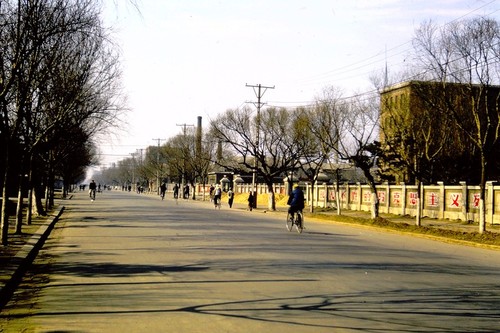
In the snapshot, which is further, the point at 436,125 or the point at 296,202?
the point at 436,125

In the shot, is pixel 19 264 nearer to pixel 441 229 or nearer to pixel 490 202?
pixel 441 229

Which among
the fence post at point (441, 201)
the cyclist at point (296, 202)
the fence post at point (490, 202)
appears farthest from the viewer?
the fence post at point (441, 201)

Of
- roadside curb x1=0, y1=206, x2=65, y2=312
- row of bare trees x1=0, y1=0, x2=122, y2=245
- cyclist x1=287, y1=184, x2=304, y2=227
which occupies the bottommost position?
roadside curb x1=0, y1=206, x2=65, y2=312

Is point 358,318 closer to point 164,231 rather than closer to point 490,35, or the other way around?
point 164,231

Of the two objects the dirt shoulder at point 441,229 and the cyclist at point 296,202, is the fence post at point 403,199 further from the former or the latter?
the cyclist at point 296,202

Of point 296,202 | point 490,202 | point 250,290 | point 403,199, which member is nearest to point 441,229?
point 490,202

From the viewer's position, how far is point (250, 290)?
31.8ft

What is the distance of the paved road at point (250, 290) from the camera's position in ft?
24.5

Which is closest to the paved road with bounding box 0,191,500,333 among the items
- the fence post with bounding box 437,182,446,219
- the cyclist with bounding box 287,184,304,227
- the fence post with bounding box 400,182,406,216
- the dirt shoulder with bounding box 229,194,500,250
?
the dirt shoulder with bounding box 229,194,500,250

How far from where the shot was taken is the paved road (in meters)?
7.46

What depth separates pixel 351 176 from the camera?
113 m

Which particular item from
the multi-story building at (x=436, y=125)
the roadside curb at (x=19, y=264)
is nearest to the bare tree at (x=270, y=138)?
the multi-story building at (x=436, y=125)

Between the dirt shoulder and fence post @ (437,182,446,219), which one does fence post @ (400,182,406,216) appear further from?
fence post @ (437,182,446,219)

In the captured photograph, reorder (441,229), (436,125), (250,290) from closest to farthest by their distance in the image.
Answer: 1. (250,290)
2. (441,229)
3. (436,125)
